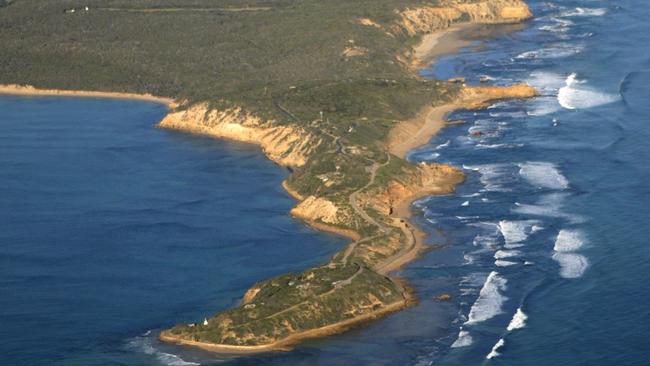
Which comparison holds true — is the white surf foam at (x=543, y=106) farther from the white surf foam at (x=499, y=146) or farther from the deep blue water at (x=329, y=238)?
the white surf foam at (x=499, y=146)

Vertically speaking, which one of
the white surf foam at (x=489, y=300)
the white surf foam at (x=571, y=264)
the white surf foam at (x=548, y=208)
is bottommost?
the white surf foam at (x=489, y=300)

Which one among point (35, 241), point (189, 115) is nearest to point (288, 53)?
point (189, 115)

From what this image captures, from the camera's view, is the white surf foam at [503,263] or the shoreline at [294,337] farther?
the white surf foam at [503,263]

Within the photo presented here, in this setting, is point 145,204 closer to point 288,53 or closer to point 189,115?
point 189,115

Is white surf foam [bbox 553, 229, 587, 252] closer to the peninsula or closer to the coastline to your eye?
the coastline

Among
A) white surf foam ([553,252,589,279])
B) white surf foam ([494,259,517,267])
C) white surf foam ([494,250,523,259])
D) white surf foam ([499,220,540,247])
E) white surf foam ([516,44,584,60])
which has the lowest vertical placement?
white surf foam ([553,252,589,279])

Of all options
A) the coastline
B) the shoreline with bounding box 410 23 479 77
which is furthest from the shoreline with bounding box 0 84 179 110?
the coastline

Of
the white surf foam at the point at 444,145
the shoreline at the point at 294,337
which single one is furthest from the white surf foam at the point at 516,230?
the white surf foam at the point at 444,145
